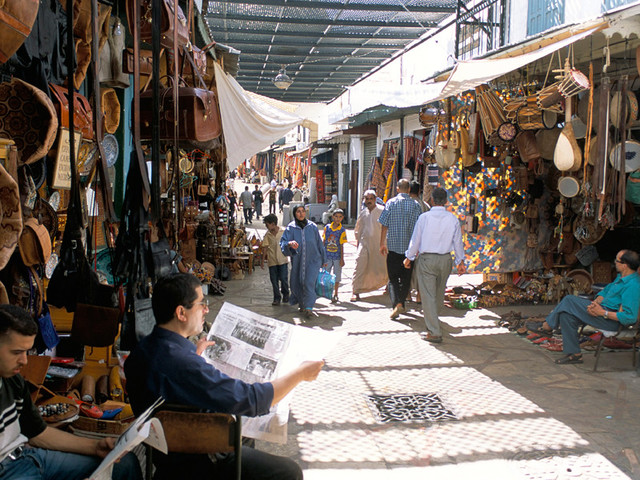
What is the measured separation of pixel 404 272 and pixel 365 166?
385 inches

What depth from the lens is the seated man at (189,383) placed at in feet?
7.06

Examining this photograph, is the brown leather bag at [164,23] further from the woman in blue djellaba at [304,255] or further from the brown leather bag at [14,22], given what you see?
the woman in blue djellaba at [304,255]

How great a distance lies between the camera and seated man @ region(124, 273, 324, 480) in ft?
7.06

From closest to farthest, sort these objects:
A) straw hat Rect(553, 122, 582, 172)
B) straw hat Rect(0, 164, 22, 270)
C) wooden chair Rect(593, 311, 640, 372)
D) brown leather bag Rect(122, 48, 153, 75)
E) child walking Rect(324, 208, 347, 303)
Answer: straw hat Rect(0, 164, 22, 270) → brown leather bag Rect(122, 48, 153, 75) → wooden chair Rect(593, 311, 640, 372) → straw hat Rect(553, 122, 582, 172) → child walking Rect(324, 208, 347, 303)

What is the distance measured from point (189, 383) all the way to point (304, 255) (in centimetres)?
570

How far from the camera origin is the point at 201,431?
7.06 feet

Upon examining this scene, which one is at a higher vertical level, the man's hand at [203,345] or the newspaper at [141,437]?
the man's hand at [203,345]

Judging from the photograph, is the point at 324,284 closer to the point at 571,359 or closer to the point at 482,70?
the point at 571,359

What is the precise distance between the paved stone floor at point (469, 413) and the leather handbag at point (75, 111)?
81.9 inches

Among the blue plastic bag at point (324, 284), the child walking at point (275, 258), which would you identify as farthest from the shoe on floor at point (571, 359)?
the child walking at point (275, 258)

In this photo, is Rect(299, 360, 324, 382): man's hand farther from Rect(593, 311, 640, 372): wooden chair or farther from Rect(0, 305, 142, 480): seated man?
Rect(593, 311, 640, 372): wooden chair

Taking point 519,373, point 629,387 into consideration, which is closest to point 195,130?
point 519,373

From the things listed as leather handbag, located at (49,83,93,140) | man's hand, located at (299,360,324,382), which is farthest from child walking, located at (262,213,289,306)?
man's hand, located at (299,360,324,382)

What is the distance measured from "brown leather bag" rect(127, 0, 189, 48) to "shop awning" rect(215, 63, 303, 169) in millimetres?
2231
